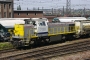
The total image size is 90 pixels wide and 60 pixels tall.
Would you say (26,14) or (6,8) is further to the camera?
(26,14)

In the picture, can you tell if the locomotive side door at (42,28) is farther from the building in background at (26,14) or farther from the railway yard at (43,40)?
the building in background at (26,14)

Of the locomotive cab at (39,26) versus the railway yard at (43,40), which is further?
the locomotive cab at (39,26)

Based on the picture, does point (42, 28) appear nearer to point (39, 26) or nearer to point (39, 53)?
point (39, 26)

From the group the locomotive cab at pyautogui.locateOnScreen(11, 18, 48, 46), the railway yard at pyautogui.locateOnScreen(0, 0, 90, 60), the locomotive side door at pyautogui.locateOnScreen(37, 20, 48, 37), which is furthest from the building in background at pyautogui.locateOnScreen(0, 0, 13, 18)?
the locomotive cab at pyautogui.locateOnScreen(11, 18, 48, 46)

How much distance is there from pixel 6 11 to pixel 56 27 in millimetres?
36206

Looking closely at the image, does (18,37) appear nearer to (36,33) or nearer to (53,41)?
(36,33)

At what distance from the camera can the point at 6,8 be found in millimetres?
58156

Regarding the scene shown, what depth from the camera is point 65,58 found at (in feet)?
51.5

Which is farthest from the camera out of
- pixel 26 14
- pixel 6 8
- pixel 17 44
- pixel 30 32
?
pixel 26 14

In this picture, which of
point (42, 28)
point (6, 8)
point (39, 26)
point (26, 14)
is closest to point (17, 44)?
point (39, 26)

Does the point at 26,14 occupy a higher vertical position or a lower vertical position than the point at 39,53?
higher

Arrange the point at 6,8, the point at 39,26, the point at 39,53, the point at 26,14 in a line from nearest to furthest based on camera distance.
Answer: the point at 39,53
the point at 39,26
the point at 6,8
the point at 26,14

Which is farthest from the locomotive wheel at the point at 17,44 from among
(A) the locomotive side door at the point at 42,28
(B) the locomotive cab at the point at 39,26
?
(A) the locomotive side door at the point at 42,28

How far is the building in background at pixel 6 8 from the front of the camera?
2224 inches
